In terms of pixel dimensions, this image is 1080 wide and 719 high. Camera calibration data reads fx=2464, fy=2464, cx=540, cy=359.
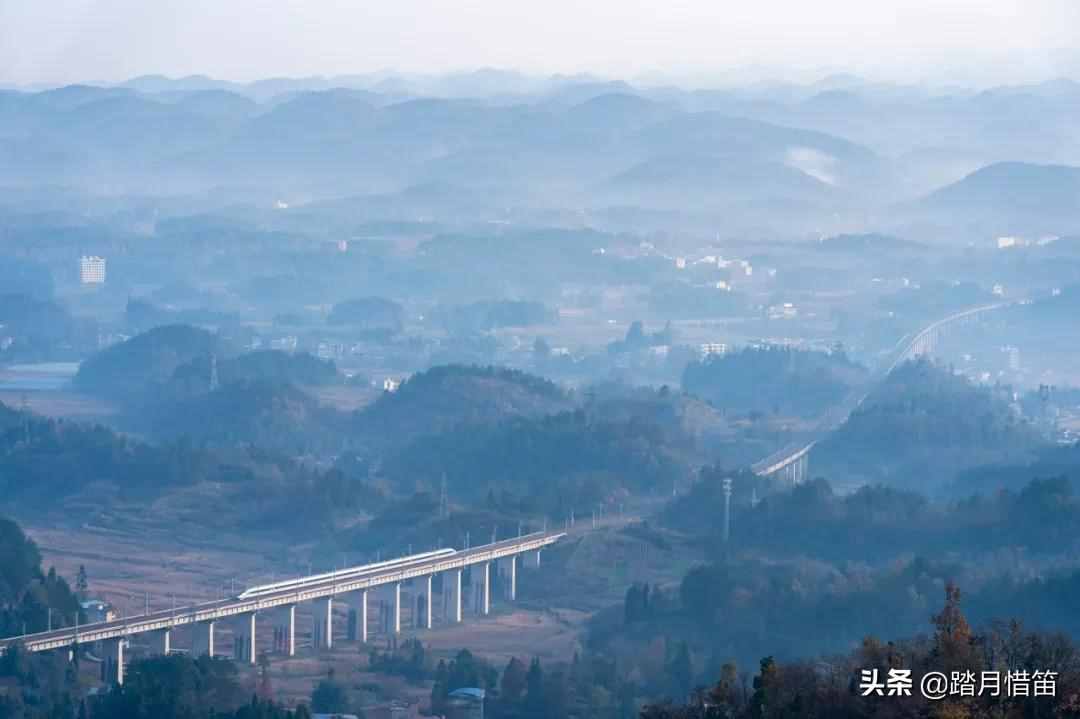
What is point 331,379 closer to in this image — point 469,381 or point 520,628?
point 469,381

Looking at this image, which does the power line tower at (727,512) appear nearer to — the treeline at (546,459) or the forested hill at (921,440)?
the treeline at (546,459)

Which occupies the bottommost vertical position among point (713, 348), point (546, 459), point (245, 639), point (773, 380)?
point (245, 639)

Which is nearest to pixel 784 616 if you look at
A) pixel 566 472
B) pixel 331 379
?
pixel 566 472

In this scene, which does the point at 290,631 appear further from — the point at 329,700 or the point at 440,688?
the point at 329,700

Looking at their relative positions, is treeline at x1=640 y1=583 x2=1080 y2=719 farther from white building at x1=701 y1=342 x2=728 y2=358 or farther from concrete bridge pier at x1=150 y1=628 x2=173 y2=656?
white building at x1=701 y1=342 x2=728 y2=358

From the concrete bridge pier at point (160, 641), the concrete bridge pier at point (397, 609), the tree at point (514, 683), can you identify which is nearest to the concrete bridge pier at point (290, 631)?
the concrete bridge pier at point (397, 609)

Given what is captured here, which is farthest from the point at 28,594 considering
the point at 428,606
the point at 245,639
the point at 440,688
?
the point at 440,688
